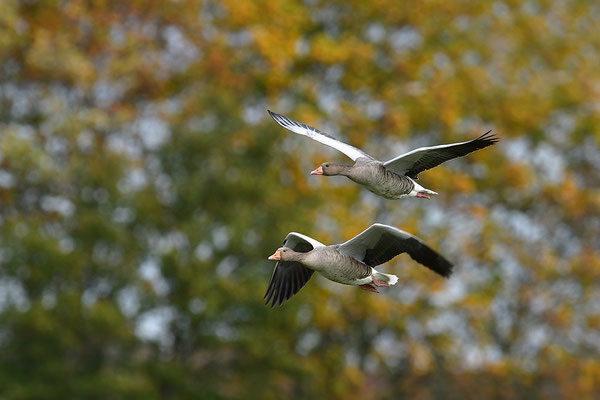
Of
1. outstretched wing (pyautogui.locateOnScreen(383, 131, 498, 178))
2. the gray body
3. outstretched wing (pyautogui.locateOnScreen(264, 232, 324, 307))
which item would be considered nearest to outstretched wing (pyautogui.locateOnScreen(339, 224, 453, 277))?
the gray body

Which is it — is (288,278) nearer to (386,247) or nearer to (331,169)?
(386,247)

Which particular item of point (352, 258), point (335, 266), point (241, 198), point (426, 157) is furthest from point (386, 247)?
point (241, 198)

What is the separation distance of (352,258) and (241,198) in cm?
1902

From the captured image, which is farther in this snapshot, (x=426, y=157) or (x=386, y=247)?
(x=386, y=247)

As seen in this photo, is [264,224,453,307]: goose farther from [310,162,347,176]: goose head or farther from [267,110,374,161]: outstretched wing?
[267,110,374,161]: outstretched wing

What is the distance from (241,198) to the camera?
28516 millimetres

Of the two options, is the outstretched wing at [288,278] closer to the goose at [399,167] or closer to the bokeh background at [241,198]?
the goose at [399,167]

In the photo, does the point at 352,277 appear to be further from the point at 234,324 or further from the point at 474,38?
the point at 474,38

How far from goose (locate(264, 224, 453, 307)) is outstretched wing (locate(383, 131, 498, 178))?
61 cm

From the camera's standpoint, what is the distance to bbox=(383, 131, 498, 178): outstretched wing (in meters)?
9.47

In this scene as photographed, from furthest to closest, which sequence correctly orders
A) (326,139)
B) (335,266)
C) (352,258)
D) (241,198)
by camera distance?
(241,198) < (326,139) < (352,258) < (335,266)

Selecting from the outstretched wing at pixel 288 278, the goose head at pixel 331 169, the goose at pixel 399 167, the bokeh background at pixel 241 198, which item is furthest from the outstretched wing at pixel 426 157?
the bokeh background at pixel 241 198

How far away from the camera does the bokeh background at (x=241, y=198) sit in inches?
1067

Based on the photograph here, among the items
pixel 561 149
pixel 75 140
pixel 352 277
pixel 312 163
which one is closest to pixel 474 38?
pixel 561 149
